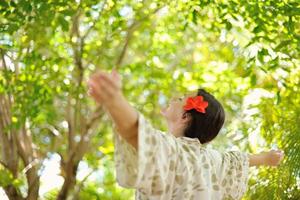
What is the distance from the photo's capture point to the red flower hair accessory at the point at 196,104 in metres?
2.22

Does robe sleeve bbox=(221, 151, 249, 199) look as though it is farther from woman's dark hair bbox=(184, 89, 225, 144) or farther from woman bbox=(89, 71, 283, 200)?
woman's dark hair bbox=(184, 89, 225, 144)

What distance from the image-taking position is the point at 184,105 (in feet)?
7.38

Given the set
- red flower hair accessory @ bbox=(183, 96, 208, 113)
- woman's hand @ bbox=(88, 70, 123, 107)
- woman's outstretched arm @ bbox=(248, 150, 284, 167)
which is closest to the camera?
woman's hand @ bbox=(88, 70, 123, 107)

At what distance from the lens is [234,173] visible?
2336 millimetres

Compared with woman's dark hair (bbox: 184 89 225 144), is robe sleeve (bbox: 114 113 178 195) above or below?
above

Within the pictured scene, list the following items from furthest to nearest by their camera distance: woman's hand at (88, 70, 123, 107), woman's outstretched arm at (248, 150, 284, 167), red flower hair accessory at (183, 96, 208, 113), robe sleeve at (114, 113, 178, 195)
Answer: woman's outstretched arm at (248, 150, 284, 167) → red flower hair accessory at (183, 96, 208, 113) → robe sleeve at (114, 113, 178, 195) → woman's hand at (88, 70, 123, 107)

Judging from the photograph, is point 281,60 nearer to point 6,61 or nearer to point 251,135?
point 251,135

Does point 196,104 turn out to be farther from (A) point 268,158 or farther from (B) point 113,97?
(B) point 113,97

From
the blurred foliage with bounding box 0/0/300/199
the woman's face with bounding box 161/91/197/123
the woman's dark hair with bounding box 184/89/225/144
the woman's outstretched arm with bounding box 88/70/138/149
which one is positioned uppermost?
the woman's outstretched arm with bounding box 88/70/138/149

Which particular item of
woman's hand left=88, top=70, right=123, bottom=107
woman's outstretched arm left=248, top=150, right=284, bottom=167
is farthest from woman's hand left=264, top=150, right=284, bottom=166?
woman's hand left=88, top=70, right=123, bottom=107

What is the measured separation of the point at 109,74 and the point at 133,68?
513 centimetres

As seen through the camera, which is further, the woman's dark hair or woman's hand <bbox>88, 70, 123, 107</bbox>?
the woman's dark hair

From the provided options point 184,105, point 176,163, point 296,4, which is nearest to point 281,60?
point 296,4

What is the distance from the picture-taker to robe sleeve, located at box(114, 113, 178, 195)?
→ 5.73ft
